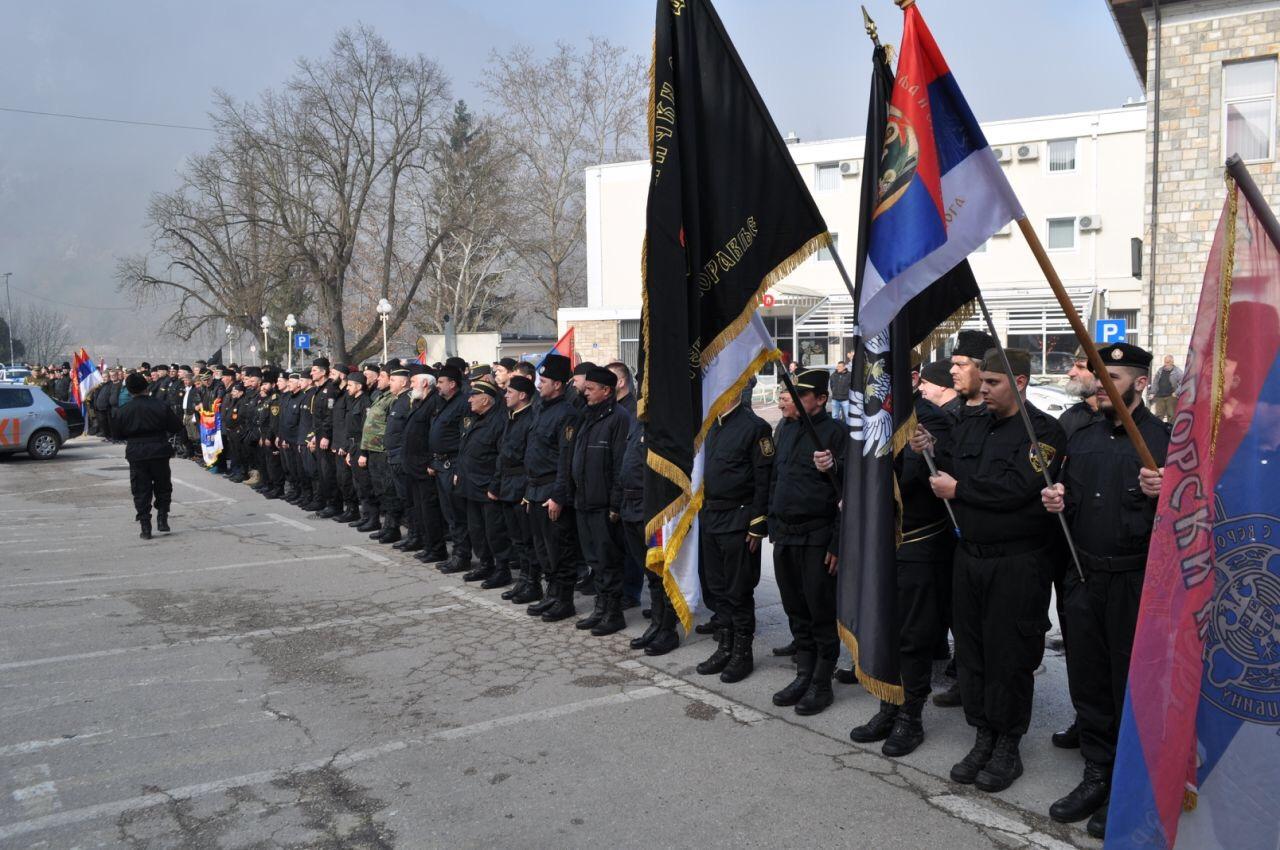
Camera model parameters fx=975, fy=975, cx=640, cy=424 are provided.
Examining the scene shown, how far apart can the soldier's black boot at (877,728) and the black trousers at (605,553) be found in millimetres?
2762

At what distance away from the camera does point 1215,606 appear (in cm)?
349

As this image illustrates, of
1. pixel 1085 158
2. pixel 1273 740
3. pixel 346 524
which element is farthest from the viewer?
pixel 1085 158

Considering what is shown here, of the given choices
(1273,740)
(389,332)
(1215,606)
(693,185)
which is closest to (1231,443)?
(1215,606)

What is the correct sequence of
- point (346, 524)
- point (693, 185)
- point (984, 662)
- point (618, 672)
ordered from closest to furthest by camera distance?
point (984, 662), point (693, 185), point (618, 672), point (346, 524)

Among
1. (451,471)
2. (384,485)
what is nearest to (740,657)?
(451,471)

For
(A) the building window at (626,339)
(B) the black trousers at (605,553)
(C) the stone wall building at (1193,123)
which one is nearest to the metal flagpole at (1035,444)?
(B) the black trousers at (605,553)

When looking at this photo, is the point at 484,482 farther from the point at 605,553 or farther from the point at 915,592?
Result: the point at 915,592

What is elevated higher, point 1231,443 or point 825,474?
point 1231,443

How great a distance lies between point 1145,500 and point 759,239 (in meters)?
2.23

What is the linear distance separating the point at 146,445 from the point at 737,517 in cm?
867

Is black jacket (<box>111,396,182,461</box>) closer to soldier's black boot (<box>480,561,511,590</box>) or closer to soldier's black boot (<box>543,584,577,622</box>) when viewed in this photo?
soldier's black boot (<box>480,561,511,590</box>)

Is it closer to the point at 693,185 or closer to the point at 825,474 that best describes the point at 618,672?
the point at 825,474

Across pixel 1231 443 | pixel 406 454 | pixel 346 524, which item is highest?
pixel 1231 443

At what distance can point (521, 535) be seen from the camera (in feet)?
27.9
